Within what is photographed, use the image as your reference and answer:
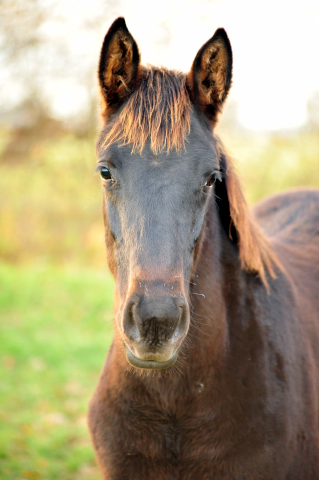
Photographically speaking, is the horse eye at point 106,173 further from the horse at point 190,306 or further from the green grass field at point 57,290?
the green grass field at point 57,290

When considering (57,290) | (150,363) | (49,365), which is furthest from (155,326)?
(57,290)

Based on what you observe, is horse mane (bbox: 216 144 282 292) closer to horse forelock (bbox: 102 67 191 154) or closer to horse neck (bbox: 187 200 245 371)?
horse neck (bbox: 187 200 245 371)

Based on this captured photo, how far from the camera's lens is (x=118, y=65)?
2289 mm

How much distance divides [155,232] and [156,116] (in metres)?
0.65

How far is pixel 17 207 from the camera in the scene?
1122 centimetres

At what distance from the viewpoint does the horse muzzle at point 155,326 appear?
165 centimetres

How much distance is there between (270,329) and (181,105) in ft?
4.80

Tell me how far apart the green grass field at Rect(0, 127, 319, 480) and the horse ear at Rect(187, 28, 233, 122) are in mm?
452

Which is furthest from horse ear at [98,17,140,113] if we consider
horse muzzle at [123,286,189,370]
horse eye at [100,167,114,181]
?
horse muzzle at [123,286,189,370]

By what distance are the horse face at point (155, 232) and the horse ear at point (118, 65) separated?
0.36 metres

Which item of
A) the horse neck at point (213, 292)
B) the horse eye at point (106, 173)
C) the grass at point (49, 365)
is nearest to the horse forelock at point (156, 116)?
the horse eye at point (106, 173)

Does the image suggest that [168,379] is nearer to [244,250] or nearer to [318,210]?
[244,250]

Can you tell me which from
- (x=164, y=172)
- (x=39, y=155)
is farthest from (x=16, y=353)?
(x=39, y=155)

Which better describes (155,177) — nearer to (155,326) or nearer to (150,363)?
(155,326)
